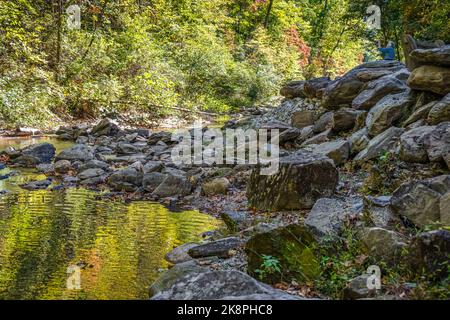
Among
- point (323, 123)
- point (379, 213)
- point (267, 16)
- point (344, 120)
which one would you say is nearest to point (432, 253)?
point (379, 213)

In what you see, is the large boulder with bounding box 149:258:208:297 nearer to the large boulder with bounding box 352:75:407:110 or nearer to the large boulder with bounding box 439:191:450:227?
the large boulder with bounding box 439:191:450:227

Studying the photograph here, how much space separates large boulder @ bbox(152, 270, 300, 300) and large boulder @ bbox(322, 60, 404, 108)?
A: 9024 millimetres

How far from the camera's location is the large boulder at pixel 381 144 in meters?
8.69

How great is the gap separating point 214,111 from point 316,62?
14.4 m

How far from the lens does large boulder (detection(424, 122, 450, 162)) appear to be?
7027 millimetres

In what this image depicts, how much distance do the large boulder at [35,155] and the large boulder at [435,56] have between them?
32.1 feet

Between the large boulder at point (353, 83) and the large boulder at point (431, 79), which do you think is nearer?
the large boulder at point (431, 79)

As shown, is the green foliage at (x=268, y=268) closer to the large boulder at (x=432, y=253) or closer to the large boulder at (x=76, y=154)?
the large boulder at (x=432, y=253)

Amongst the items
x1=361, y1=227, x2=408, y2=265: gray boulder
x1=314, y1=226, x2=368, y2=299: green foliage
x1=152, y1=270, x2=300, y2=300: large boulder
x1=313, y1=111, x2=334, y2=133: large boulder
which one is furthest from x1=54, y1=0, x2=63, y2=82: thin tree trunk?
x1=361, y1=227, x2=408, y2=265: gray boulder

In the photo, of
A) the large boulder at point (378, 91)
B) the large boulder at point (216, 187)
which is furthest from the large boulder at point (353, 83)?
the large boulder at point (216, 187)

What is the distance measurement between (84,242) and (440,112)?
5.84 metres

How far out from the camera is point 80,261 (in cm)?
625
